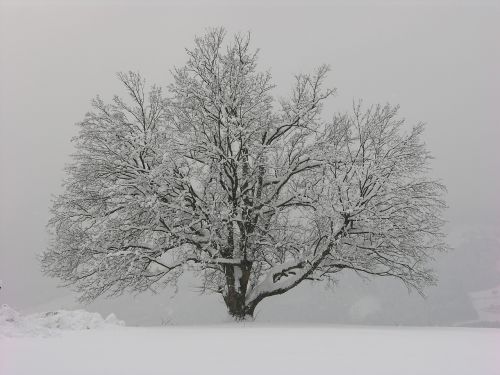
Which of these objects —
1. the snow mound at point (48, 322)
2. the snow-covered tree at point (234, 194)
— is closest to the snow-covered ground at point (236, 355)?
the snow mound at point (48, 322)

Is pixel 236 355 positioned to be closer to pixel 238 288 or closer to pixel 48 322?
pixel 48 322

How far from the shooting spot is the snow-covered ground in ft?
17.0

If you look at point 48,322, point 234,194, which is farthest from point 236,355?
point 234,194

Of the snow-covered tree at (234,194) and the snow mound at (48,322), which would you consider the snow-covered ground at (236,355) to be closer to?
the snow mound at (48,322)

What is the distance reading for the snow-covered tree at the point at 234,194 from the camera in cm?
1491

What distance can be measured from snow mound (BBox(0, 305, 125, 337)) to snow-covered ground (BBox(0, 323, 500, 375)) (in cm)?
32

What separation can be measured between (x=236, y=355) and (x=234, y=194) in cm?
994

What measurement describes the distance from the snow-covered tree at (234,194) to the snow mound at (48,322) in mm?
4682

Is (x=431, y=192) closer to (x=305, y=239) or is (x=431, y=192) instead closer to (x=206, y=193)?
(x=305, y=239)

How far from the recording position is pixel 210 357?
5805 millimetres

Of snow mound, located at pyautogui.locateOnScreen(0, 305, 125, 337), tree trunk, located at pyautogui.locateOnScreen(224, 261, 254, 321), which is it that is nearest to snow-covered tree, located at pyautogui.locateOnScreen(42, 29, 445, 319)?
tree trunk, located at pyautogui.locateOnScreen(224, 261, 254, 321)

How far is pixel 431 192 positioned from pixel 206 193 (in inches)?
302

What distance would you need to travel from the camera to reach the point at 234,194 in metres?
15.7

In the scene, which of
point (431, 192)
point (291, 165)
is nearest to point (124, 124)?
point (291, 165)
